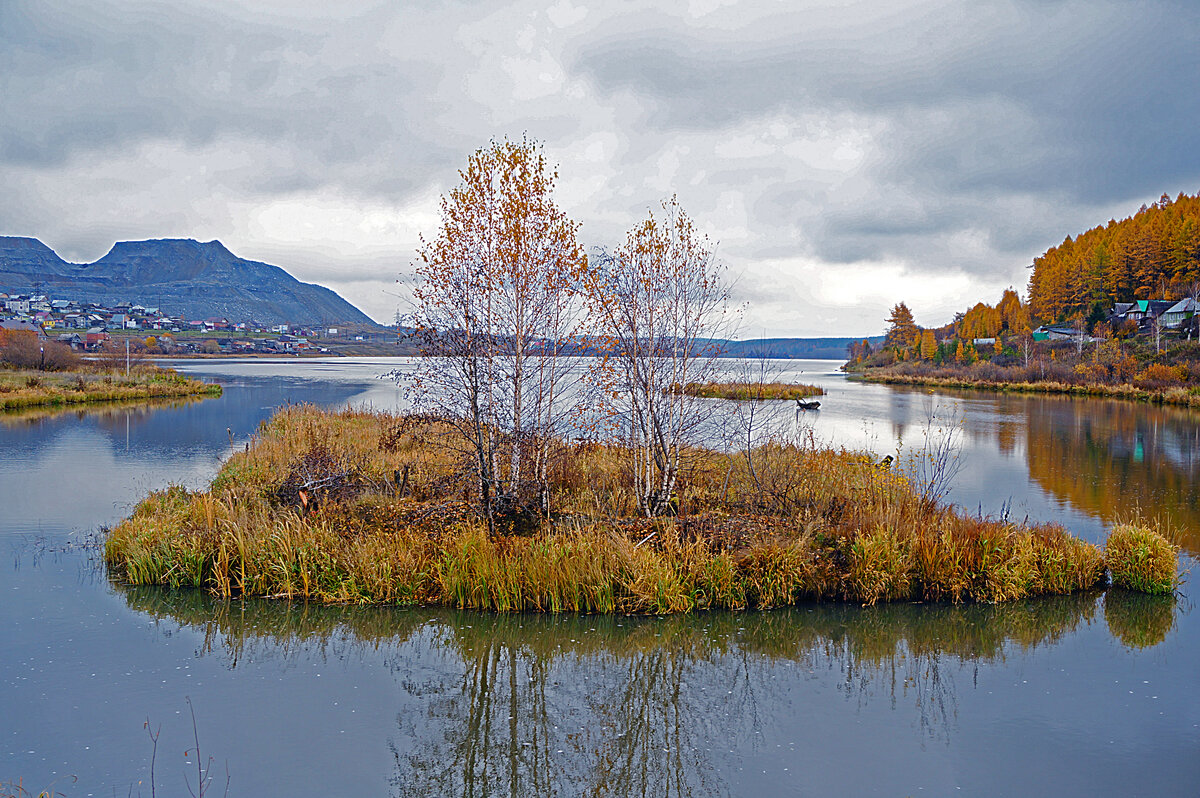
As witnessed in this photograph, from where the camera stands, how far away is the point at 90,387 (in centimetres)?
4116

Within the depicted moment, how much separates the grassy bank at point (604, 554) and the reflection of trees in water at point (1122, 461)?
16.8 feet

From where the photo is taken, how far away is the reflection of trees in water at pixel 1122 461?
1594cm

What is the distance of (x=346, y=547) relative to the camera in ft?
32.9

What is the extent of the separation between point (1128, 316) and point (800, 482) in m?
81.6

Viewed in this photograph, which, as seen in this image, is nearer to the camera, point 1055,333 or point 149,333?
point 1055,333

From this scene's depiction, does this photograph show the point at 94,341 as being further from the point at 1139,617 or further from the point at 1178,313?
the point at 1178,313

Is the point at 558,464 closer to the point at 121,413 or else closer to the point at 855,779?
the point at 855,779

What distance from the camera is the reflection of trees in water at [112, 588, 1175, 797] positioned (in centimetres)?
598

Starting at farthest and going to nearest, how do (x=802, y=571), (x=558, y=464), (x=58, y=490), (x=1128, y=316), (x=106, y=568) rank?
(x=1128, y=316) → (x=58, y=490) → (x=558, y=464) → (x=106, y=568) → (x=802, y=571)

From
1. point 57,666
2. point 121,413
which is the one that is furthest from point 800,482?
point 121,413

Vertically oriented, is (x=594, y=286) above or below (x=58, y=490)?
above

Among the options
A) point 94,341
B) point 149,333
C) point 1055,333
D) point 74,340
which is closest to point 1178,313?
point 1055,333

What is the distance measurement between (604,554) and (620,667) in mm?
1920

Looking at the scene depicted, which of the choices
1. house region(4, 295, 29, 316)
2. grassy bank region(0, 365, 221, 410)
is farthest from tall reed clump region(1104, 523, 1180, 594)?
house region(4, 295, 29, 316)
